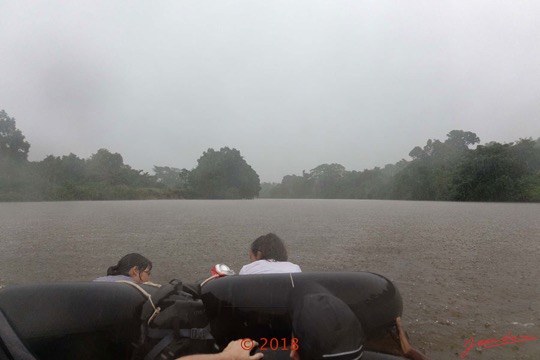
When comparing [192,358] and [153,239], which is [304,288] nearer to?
[192,358]

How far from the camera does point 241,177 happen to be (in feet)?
166

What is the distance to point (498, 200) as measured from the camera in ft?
124

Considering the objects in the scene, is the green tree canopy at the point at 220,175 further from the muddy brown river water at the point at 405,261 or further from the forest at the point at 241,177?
the muddy brown river water at the point at 405,261

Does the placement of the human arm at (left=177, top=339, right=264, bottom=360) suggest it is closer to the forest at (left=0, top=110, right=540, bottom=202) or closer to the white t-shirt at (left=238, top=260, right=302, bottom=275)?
the white t-shirt at (left=238, top=260, right=302, bottom=275)

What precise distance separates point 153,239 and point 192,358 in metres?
8.25

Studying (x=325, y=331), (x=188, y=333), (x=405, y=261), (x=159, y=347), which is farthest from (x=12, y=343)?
(x=405, y=261)

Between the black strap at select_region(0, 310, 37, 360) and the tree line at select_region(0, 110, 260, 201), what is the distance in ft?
116

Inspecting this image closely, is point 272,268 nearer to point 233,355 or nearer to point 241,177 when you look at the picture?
point 233,355

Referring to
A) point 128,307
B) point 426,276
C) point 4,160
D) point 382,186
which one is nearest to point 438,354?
point 128,307

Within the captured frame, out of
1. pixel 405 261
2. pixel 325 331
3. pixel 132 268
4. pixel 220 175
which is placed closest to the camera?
pixel 325 331

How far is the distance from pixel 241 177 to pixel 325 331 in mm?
49185

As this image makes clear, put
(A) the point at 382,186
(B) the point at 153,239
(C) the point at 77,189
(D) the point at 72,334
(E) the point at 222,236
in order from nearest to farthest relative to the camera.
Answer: (D) the point at 72,334 → (B) the point at 153,239 → (E) the point at 222,236 → (C) the point at 77,189 → (A) the point at 382,186

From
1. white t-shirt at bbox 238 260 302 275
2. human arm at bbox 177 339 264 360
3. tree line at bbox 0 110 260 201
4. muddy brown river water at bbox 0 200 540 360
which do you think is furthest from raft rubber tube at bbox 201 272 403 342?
tree line at bbox 0 110 260 201

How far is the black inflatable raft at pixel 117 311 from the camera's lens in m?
1.74
